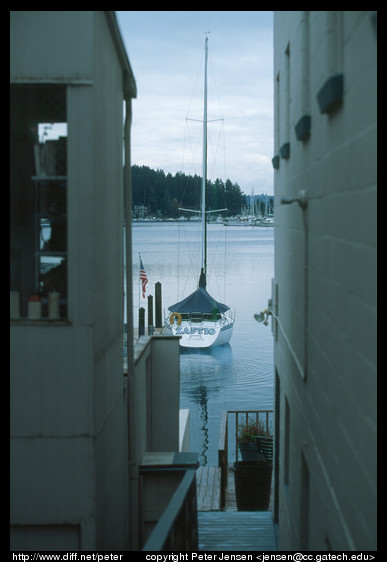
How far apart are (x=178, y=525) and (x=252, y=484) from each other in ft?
22.6

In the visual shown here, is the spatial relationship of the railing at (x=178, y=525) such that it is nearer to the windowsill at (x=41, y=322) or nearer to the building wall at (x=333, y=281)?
the building wall at (x=333, y=281)

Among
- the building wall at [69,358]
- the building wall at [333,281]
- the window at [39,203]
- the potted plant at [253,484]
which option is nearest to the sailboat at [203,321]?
the potted plant at [253,484]

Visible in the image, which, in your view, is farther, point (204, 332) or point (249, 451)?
point (204, 332)

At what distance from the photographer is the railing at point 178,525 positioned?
4320mm

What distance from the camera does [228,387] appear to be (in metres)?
35.5

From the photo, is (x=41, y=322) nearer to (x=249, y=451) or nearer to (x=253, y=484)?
(x=253, y=484)

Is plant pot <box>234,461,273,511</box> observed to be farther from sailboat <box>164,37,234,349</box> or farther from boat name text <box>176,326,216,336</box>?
boat name text <box>176,326,216,336</box>

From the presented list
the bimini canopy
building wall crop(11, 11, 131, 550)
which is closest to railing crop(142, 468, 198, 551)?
building wall crop(11, 11, 131, 550)

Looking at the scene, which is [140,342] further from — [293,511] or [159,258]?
[159,258]

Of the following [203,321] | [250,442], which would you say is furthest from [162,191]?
[250,442]

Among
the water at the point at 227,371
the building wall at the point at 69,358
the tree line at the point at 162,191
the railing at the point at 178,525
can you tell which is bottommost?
the water at the point at 227,371

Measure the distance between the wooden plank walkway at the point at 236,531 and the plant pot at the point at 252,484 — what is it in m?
1.06

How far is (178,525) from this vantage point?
5.14 m
